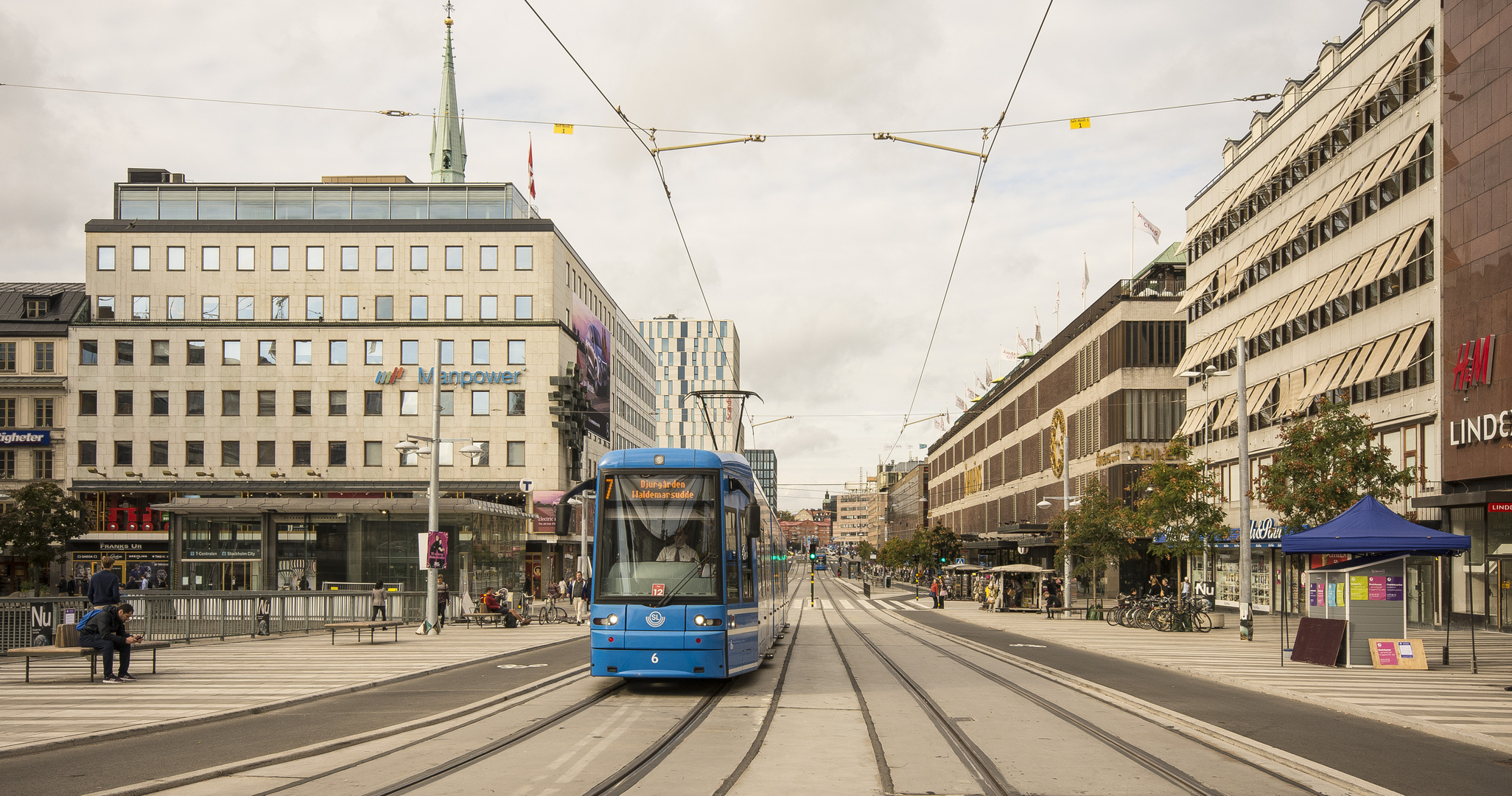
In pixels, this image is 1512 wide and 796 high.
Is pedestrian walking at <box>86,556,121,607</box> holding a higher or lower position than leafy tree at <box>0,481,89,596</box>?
higher

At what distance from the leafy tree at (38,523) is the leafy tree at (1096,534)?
143 ft

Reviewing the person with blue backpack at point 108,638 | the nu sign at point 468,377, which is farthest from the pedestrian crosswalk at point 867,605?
the person with blue backpack at point 108,638

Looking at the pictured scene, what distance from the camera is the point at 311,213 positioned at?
228ft

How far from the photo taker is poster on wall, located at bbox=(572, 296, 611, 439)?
7531 centimetres

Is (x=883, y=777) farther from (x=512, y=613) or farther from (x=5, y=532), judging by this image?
(x=5, y=532)

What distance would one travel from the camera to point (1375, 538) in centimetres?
2128

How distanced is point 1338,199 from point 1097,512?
14.1 m

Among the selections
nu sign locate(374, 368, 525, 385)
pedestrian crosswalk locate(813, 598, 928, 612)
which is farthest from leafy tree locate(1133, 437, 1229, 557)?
nu sign locate(374, 368, 525, 385)

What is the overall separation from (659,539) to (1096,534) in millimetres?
32549

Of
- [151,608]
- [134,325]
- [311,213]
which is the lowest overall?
[151,608]

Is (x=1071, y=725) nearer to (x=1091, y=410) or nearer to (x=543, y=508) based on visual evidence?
(x=543, y=508)

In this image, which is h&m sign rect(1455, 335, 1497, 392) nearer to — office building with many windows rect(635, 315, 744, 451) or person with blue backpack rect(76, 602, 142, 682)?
person with blue backpack rect(76, 602, 142, 682)

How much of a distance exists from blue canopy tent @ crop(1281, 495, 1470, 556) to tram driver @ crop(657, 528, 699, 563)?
12702 mm

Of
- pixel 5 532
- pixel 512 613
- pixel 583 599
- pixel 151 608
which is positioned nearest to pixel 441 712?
pixel 151 608
